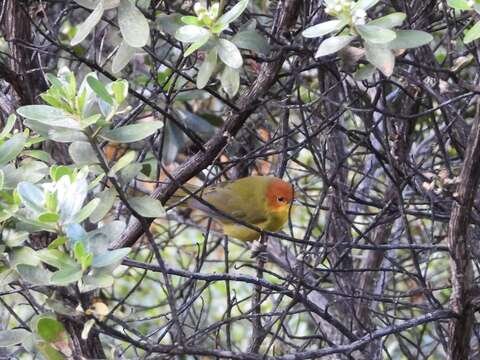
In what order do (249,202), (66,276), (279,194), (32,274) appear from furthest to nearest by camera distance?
(249,202) → (279,194) → (32,274) → (66,276)

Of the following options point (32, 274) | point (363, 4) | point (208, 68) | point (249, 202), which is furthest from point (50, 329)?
point (249, 202)

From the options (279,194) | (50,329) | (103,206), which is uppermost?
(279,194)

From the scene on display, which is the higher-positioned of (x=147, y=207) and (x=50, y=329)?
(x=147, y=207)

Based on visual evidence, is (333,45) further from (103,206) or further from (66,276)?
(66,276)

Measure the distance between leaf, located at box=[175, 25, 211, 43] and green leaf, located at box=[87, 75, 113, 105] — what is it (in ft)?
0.87

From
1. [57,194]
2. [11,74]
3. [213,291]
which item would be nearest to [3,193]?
[57,194]

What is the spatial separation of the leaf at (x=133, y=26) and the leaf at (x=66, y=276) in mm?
729

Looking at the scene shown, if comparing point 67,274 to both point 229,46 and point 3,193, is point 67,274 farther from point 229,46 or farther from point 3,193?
point 229,46

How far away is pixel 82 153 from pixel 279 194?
74.3 inches

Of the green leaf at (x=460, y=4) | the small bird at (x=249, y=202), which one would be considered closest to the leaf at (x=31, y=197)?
the green leaf at (x=460, y=4)

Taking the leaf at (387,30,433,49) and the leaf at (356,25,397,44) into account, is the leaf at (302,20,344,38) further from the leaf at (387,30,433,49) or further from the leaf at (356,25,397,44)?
the leaf at (387,30,433,49)

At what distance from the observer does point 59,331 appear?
1.96 meters

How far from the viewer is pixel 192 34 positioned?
212cm

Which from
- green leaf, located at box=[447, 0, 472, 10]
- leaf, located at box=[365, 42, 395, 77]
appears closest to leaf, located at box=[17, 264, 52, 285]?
leaf, located at box=[365, 42, 395, 77]
